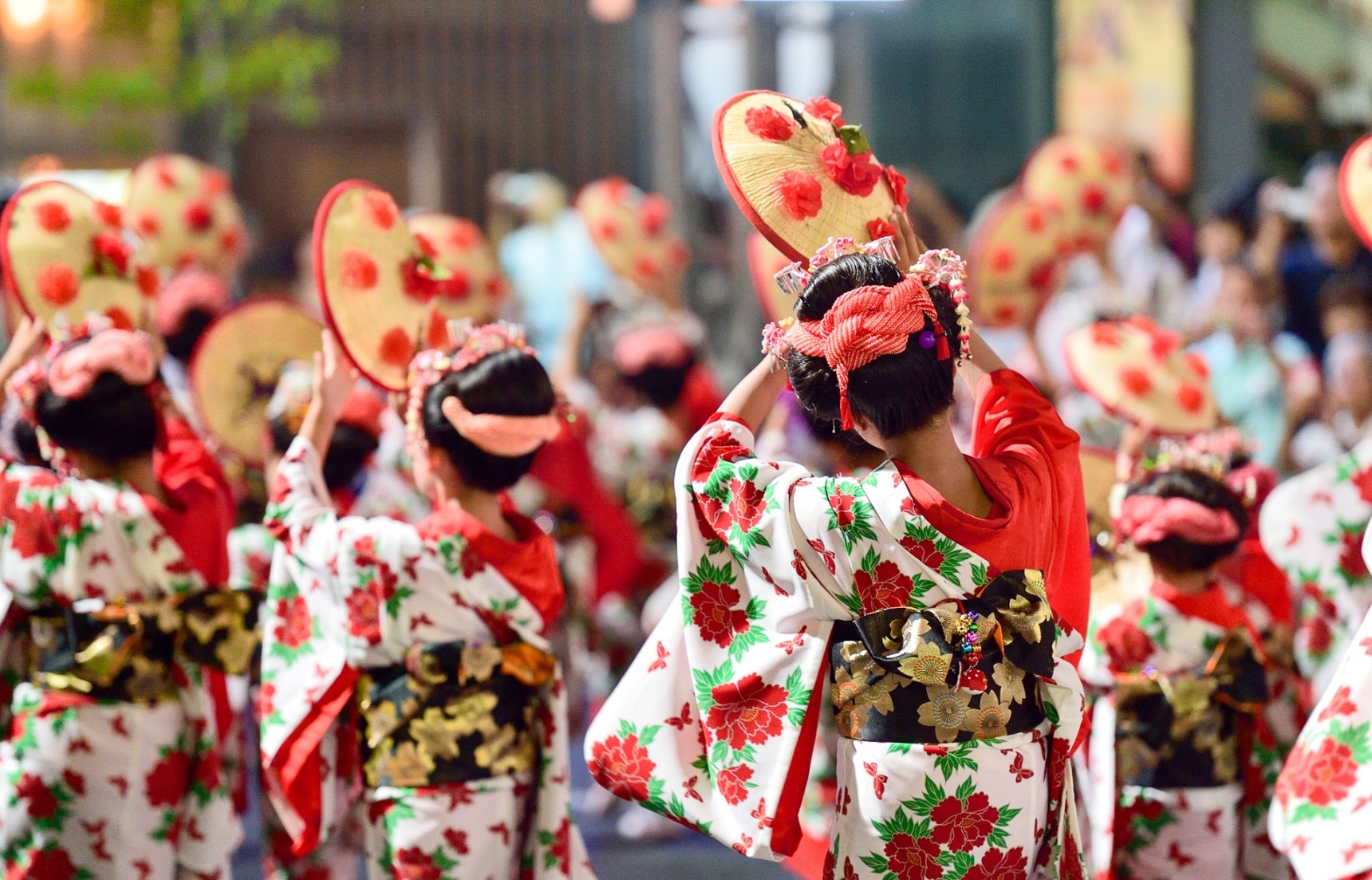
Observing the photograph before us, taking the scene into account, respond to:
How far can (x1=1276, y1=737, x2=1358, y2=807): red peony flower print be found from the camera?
8.55 ft

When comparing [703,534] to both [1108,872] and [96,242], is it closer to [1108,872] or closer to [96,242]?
[1108,872]

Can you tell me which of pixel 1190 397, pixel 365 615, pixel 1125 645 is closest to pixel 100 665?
pixel 365 615

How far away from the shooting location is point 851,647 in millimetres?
2602

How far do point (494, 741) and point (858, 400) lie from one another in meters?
1.13

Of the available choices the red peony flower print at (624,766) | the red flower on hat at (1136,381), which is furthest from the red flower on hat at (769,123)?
the red flower on hat at (1136,381)

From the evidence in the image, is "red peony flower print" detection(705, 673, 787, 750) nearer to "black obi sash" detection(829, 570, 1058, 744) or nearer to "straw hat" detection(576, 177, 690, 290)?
"black obi sash" detection(829, 570, 1058, 744)

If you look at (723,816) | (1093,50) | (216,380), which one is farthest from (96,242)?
(1093,50)

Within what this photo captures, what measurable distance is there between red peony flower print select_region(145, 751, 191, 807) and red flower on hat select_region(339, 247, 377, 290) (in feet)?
3.69

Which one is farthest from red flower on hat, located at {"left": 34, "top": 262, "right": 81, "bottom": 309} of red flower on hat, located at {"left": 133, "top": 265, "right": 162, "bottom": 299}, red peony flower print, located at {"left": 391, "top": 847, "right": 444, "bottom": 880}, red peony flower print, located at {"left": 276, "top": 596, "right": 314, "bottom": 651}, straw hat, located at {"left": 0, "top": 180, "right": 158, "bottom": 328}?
red peony flower print, located at {"left": 391, "top": 847, "right": 444, "bottom": 880}

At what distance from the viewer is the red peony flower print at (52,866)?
3.37m

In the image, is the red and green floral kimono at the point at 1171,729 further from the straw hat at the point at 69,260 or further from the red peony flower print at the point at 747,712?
the straw hat at the point at 69,260

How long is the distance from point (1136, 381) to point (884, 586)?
64.8 inches

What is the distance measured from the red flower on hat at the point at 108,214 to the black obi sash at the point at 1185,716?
2.74m

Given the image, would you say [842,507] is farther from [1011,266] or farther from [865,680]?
[1011,266]
